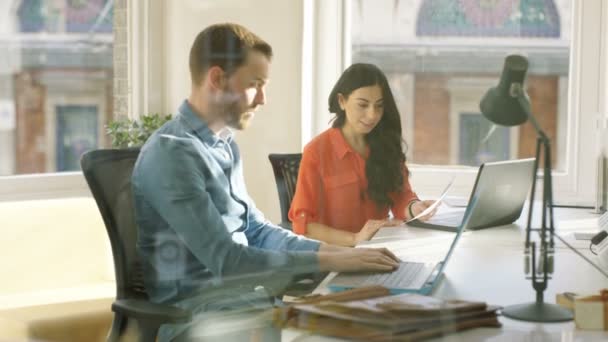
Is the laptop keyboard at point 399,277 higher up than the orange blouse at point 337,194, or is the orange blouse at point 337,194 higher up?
the orange blouse at point 337,194

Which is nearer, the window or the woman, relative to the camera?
the window

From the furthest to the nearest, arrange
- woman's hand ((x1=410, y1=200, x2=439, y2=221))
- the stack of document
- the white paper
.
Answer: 1. woman's hand ((x1=410, y1=200, x2=439, y2=221))
2. the white paper
3. the stack of document

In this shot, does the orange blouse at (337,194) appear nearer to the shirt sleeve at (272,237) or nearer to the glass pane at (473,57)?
the shirt sleeve at (272,237)

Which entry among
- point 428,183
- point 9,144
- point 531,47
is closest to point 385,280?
point 428,183

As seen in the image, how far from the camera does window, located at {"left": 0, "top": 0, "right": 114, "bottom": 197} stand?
2.28ft

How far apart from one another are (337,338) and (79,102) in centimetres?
32

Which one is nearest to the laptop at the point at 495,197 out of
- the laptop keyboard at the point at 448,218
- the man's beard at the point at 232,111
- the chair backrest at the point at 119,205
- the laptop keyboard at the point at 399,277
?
the laptop keyboard at the point at 448,218

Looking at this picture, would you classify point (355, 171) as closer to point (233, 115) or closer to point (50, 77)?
point (233, 115)

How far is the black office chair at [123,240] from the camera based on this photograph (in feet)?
2.61

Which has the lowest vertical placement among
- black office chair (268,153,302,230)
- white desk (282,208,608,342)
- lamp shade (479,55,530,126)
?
white desk (282,208,608,342)

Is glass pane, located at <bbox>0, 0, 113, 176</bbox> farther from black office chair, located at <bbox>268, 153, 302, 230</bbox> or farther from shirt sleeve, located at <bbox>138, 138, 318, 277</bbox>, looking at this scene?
black office chair, located at <bbox>268, 153, 302, 230</bbox>

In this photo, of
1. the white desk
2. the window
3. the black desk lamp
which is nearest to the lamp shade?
the black desk lamp

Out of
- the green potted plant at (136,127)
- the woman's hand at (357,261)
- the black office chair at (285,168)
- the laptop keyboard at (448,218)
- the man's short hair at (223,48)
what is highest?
the man's short hair at (223,48)

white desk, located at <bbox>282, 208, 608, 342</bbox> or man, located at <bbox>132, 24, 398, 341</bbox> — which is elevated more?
man, located at <bbox>132, 24, 398, 341</bbox>
